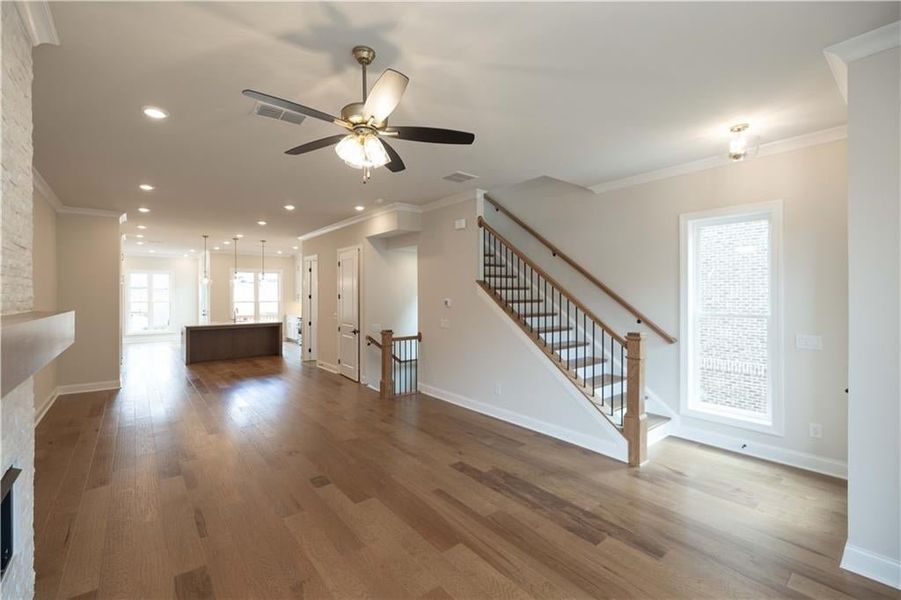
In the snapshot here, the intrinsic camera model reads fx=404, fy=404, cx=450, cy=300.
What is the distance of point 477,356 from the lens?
5191mm

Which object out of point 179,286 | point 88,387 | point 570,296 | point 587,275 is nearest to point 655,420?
point 570,296

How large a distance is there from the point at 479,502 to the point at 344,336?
16.1 feet

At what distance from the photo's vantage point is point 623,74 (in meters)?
2.40

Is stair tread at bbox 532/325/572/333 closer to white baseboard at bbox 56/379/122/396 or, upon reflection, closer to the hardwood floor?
the hardwood floor

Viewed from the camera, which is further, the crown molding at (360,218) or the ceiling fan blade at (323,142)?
the crown molding at (360,218)

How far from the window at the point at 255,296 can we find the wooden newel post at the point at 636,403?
12081 mm

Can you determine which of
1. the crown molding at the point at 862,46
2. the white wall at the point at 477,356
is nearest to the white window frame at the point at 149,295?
the white wall at the point at 477,356

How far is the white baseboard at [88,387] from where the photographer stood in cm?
589

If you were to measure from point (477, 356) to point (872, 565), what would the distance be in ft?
12.0

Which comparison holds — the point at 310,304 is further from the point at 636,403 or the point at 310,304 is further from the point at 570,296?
the point at 636,403

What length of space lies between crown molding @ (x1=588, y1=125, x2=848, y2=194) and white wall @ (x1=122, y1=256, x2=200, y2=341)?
13.4m

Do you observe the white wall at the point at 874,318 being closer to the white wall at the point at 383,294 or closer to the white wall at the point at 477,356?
the white wall at the point at 477,356

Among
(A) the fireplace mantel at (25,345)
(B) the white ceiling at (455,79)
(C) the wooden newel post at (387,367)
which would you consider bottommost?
(C) the wooden newel post at (387,367)

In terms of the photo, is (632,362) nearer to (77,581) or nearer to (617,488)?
(617,488)
